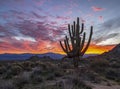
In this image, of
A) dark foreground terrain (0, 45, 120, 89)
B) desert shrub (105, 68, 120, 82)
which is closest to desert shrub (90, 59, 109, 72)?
dark foreground terrain (0, 45, 120, 89)

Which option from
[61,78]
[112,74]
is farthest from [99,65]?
[61,78]

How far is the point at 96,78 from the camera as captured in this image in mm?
17172

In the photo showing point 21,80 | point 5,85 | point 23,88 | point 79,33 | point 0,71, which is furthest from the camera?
point 0,71

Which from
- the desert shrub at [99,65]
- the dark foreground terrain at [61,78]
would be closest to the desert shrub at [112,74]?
the dark foreground terrain at [61,78]

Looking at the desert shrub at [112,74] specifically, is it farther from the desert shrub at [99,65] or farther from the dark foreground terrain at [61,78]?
the desert shrub at [99,65]

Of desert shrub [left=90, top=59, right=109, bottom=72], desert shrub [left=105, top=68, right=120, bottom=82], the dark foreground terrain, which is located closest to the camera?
A: the dark foreground terrain

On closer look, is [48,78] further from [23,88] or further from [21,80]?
[23,88]

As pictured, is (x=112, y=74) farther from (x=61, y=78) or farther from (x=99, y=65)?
(x=61, y=78)

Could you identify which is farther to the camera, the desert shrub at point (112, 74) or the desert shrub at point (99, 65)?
the desert shrub at point (99, 65)

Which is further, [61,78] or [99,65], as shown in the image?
[99,65]

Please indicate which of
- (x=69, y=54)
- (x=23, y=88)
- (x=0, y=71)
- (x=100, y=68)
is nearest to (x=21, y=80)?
(x=23, y=88)

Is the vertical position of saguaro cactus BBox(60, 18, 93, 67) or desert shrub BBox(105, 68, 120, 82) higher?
saguaro cactus BBox(60, 18, 93, 67)

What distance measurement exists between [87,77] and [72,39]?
11.9ft

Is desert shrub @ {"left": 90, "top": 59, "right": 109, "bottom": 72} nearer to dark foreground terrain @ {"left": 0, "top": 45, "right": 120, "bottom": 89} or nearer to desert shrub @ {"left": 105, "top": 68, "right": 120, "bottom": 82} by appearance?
dark foreground terrain @ {"left": 0, "top": 45, "right": 120, "bottom": 89}
